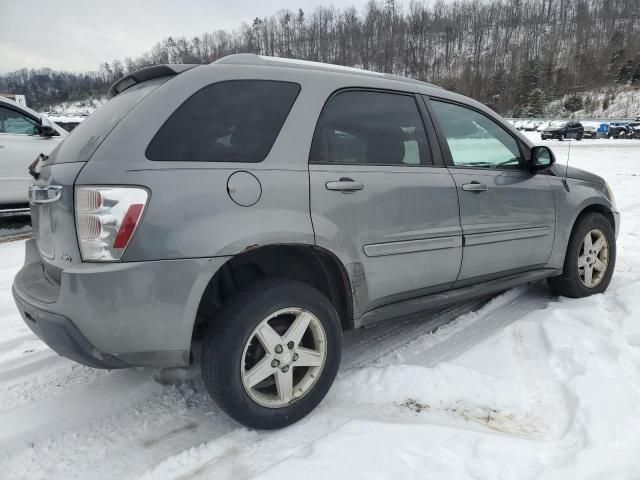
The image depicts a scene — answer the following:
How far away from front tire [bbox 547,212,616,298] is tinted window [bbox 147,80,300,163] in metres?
2.72

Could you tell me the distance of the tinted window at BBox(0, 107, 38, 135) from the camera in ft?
21.0

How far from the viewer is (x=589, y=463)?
6.29ft

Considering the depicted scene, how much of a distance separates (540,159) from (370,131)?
158 centimetres

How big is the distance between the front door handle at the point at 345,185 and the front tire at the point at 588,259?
2305 mm

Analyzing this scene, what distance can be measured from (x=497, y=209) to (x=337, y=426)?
1805 mm

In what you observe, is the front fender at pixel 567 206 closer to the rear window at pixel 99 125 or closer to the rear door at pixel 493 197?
the rear door at pixel 493 197

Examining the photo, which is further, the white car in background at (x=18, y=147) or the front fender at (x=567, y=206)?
the white car in background at (x=18, y=147)

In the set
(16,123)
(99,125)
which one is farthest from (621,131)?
(99,125)

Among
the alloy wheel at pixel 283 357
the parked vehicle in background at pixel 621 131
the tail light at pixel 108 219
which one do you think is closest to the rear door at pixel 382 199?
the alloy wheel at pixel 283 357

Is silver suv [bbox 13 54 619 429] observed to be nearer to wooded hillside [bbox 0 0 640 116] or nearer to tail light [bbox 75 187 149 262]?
tail light [bbox 75 187 149 262]

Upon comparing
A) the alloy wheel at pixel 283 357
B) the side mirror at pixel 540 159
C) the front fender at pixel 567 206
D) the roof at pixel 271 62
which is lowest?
the alloy wheel at pixel 283 357

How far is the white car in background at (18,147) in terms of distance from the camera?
632 cm

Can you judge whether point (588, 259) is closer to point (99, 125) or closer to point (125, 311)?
point (125, 311)

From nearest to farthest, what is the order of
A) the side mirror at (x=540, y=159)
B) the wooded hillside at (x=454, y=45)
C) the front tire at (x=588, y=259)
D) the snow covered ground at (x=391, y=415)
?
1. the snow covered ground at (x=391, y=415)
2. the side mirror at (x=540, y=159)
3. the front tire at (x=588, y=259)
4. the wooded hillside at (x=454, y=45)
